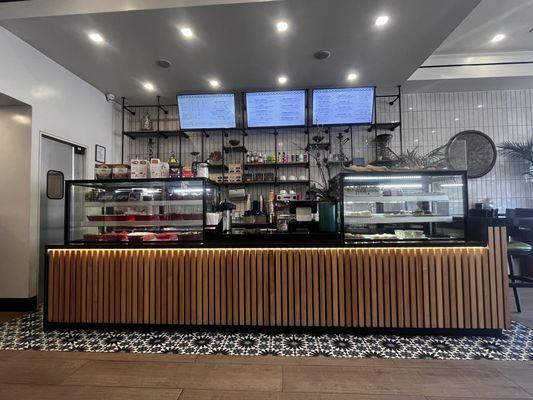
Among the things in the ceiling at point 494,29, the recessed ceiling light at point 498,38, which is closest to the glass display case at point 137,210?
the ceiling at point 494,29

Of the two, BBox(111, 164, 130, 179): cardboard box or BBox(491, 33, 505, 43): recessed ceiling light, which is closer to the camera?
BBox(111, 164, 130, 179): cardboard box

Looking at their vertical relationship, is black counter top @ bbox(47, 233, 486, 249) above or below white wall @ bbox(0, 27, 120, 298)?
below

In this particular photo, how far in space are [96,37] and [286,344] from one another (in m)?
4.05

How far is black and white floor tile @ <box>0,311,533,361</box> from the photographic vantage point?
7.72ft

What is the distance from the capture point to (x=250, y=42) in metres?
3.53

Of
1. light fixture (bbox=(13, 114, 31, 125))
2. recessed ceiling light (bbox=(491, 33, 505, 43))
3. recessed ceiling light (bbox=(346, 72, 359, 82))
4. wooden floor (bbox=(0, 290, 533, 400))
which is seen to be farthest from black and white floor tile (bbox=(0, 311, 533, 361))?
recessed ceiling light (bbox=(491, 33, 505, 43))

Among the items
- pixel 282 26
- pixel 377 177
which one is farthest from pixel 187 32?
pixel 377 177

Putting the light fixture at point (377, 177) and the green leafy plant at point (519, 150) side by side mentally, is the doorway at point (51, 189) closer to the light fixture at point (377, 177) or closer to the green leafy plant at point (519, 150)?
the light fixture at point (377, 177)

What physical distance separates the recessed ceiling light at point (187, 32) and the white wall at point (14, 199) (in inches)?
89.5

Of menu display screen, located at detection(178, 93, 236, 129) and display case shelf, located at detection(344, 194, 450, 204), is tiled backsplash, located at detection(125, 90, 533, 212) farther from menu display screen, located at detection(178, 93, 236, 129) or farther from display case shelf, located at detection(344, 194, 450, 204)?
display case shelf, located at detection(344, 194, 450, 204)

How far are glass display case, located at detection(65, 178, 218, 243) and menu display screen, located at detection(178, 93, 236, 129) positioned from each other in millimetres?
2202

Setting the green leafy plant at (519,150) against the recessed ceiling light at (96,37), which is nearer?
the recessed ceiling light at (96,37)

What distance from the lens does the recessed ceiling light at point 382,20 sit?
3.09 m

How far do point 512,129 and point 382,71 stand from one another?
2.96 m
